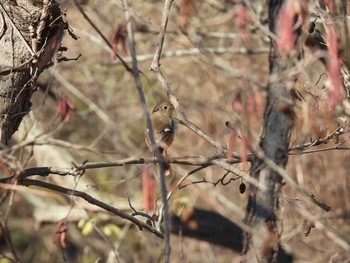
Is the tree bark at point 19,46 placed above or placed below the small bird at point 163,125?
below

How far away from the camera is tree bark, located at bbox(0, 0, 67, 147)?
131 inches

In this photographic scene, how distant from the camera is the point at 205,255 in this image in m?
8.43

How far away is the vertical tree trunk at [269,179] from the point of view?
3.78m

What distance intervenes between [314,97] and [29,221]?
707 centimetres

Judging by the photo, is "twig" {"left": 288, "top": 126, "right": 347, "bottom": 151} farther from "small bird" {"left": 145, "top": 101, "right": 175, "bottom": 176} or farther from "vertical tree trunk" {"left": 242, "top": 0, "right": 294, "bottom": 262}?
"small bird" {"left": 145, "top": 101, "right": 175, "bottom": 176}

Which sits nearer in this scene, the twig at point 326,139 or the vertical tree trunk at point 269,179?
the twig at point 326,139

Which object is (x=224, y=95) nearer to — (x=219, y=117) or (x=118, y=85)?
(x=219, y=117)

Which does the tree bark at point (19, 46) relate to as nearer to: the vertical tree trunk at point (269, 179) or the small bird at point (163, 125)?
the vertical tree trunk at point (269, 179)

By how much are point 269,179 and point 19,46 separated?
1.38 meters

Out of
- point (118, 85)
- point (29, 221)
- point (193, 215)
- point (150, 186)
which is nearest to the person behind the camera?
point (150, 186)

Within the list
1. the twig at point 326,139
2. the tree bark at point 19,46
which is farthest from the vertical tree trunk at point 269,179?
the tree bark at point 19,46

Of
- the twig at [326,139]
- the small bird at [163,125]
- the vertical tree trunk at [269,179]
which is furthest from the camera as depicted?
the small bird at [163,125]

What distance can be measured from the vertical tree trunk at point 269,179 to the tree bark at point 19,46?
111 cm

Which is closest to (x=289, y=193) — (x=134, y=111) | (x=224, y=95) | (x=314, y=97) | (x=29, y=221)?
(x=224, y=95)
